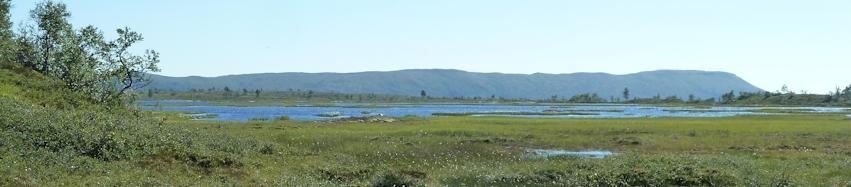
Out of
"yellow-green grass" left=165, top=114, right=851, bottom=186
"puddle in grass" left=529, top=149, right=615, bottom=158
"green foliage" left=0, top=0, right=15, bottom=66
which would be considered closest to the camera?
"yellow-green grass" left=165, top=114, right=851, bottom=186

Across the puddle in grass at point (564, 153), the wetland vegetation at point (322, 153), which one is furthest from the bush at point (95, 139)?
the puddle in grass at point (564, 153)

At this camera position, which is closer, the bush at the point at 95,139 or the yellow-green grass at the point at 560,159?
the bush at the point at 95,139

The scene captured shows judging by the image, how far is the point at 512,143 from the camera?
54.9 metres

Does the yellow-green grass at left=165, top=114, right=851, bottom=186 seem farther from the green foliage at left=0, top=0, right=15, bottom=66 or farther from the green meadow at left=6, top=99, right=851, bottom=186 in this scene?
the green foliage at left=0, top=0, right=15, bottom=66

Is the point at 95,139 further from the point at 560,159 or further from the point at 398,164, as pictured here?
the point at 560,159

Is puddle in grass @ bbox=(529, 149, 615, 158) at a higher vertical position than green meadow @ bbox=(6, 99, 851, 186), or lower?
lower

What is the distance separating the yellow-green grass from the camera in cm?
3206

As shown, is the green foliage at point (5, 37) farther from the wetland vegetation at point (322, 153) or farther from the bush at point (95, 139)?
the bush at point (95, 139)

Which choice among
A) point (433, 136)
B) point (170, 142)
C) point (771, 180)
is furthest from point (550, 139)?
point (170, 142)

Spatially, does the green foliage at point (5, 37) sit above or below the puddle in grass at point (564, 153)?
above

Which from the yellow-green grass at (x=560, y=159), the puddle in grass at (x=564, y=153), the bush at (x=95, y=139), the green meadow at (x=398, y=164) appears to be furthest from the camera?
the puddle in grass at (x=564, y=153)

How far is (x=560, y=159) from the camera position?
4297 cm

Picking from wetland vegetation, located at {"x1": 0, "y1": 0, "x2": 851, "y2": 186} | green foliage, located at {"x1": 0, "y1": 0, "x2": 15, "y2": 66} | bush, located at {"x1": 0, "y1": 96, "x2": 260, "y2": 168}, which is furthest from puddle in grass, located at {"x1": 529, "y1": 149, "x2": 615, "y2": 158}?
green foliage, located at {"x1": 0, "y1": 0, "x2": 15, "y2": 66}

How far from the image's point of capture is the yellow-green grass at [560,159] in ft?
105
